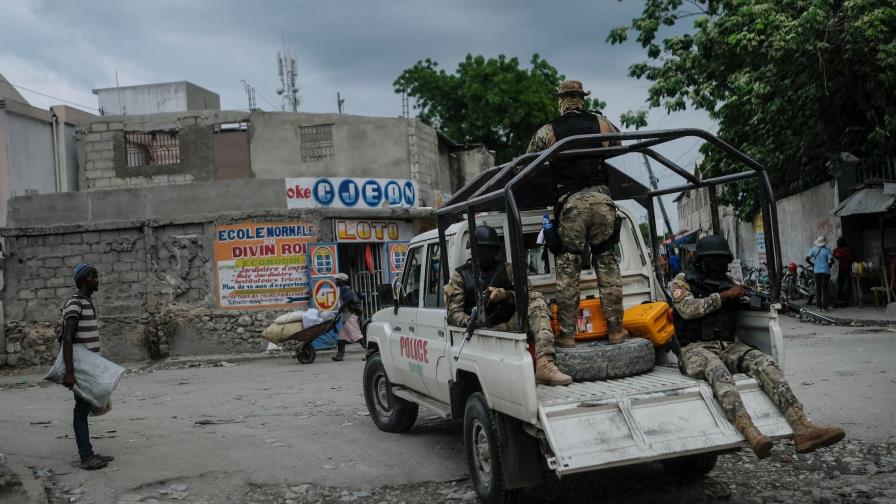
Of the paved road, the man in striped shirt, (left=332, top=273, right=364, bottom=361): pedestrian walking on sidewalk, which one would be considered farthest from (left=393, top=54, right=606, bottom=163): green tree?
the man in striped shirt

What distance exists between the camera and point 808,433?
4.44 m

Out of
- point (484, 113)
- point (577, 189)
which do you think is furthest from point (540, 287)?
point (484, 113)

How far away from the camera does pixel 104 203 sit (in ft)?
60.7

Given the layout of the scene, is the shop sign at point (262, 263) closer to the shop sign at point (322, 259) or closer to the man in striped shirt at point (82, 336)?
the shop sign at point (322, 259)

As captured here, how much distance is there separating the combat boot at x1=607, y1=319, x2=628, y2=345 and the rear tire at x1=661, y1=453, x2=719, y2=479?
91 cm

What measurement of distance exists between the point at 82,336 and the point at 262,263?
11376 millimetres

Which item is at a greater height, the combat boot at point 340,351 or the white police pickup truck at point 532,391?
the white police pickup truck at point 532,391

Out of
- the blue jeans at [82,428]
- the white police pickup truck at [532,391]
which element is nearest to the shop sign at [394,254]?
the white police pickup truck at [532,391]

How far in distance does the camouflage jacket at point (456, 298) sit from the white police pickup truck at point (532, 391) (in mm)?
105

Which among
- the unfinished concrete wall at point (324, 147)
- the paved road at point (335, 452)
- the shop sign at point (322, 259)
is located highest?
the unfinished concrete wall at point (324, 147)

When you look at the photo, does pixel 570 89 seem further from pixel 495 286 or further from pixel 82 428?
pixel 82 428

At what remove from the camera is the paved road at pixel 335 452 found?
5422 millimetres

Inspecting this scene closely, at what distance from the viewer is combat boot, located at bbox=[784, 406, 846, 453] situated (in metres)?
4.36

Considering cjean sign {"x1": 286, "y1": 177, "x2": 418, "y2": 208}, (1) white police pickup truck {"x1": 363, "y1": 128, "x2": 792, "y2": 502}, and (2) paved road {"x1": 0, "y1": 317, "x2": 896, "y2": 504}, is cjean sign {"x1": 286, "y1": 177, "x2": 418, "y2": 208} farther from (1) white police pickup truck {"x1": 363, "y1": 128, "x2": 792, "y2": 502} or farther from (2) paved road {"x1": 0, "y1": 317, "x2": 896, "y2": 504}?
(1) white police pickup truck {"x1": 363, "y1": 128, "x2": 792, "y2": 502}
